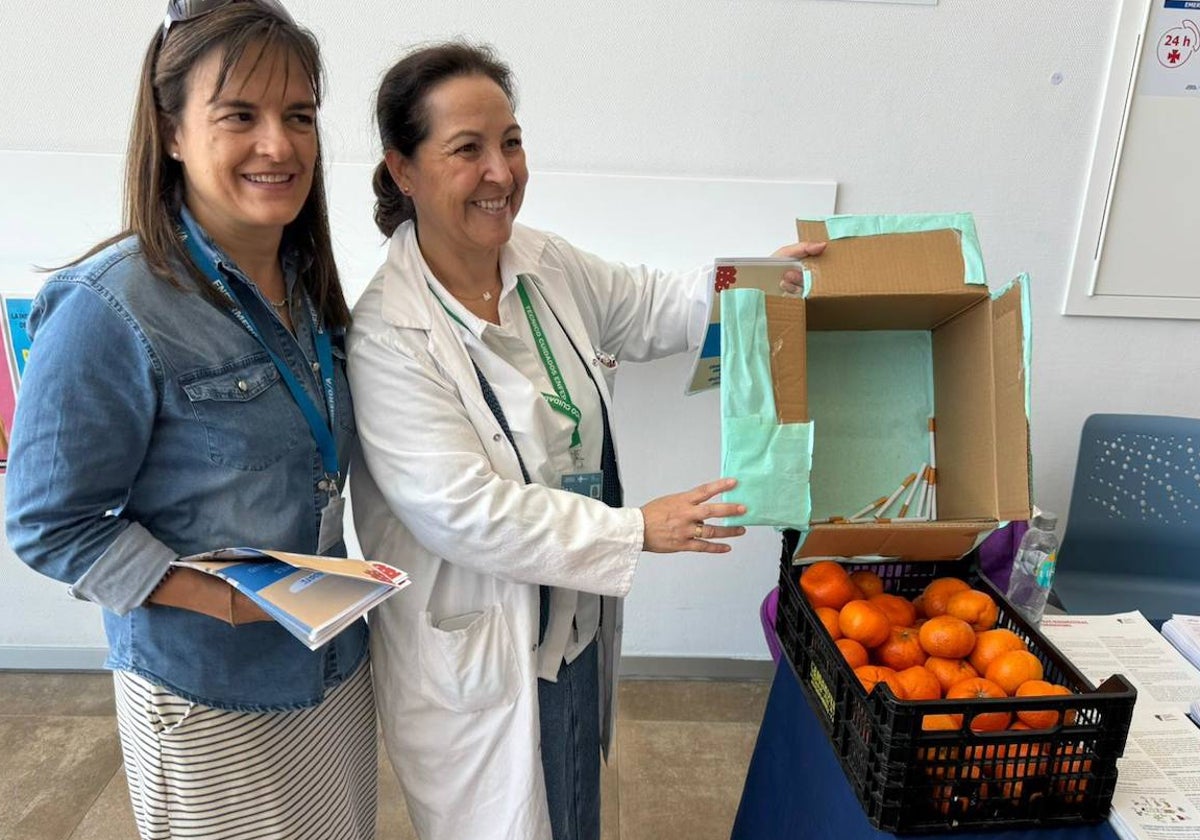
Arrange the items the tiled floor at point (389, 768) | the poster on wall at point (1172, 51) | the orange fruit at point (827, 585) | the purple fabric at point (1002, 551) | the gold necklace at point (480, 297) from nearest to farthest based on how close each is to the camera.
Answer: the orange fruit at point (827, 585) → the gold necklace at point (480, 297) → the purple fabric at point (1002, 551) → the poster on wall at point (1172, 51) → the tiled floor at point (389, 768)

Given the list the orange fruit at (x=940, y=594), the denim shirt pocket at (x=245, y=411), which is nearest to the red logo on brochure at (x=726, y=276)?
the orange fruit at (x=940, y=594)

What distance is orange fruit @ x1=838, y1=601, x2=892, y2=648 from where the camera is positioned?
1039mm

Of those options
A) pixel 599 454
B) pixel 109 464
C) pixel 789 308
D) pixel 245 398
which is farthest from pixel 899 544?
pixel 109 464

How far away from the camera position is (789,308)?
3.60 feet

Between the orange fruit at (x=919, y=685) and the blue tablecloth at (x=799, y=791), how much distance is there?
0.46ft

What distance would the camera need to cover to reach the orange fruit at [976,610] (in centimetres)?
110

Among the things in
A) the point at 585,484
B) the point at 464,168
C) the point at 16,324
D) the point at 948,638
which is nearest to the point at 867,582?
the point at 948,638

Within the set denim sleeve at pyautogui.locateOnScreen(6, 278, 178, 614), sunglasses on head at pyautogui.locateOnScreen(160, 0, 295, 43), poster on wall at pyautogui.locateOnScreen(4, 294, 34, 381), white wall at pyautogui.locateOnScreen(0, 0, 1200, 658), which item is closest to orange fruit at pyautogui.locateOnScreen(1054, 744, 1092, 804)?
denim sleeve at pyautogui.locateOnScreen(6, 278, 178, 614)

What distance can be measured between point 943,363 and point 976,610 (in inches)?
15.4

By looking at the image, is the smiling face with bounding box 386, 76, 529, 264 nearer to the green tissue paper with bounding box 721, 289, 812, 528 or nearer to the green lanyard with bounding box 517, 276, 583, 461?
the green lanyard with bounding box 517, 276, 583, 461

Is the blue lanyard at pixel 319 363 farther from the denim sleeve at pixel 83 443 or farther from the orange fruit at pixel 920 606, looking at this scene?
the orange fruit at pixel 920 606

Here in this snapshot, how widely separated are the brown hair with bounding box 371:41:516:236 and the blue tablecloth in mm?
1004

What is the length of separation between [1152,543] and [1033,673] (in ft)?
4.02

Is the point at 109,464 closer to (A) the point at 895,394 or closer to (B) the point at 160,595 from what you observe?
(B) the point at 160,595
